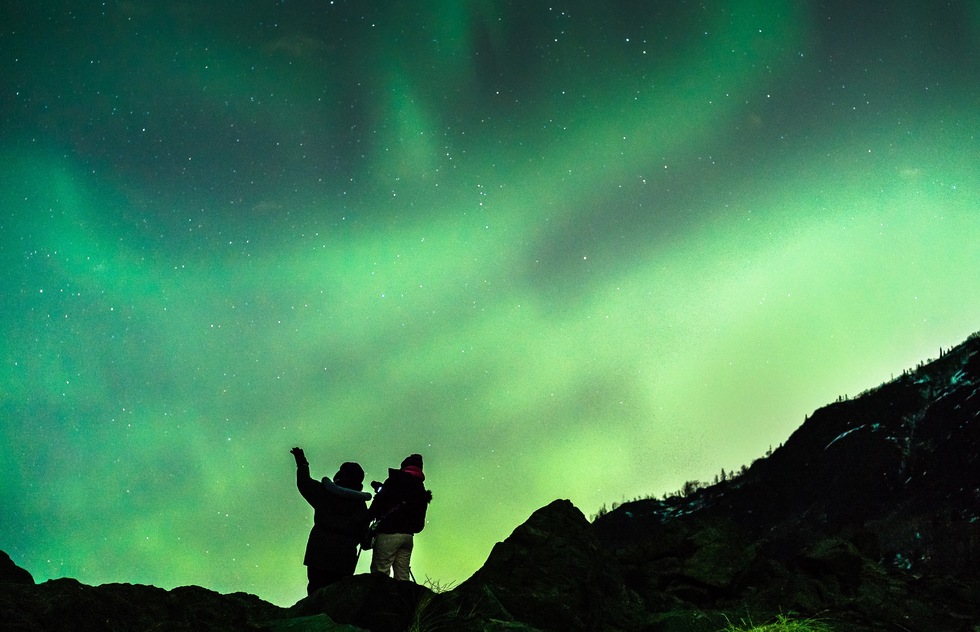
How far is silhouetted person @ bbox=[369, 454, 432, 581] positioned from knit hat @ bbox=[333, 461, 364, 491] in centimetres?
24

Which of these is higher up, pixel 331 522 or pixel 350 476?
pixel 350 476

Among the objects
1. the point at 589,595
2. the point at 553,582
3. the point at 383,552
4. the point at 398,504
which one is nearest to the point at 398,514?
the point at 398,504

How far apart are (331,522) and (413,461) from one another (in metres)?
1.43

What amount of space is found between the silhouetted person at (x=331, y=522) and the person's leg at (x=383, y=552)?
12.3 inches

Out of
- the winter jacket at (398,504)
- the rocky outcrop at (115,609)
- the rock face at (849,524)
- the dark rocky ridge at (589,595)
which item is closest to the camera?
the rocky outcrop at (115,609)

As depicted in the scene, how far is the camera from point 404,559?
33.6 ft

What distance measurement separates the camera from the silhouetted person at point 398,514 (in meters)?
10.0

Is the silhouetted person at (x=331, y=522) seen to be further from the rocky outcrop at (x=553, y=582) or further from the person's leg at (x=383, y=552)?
the rocky outcrop at (x=553, y=582)

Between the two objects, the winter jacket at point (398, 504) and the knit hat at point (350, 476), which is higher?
the knit hat at point (350, 476)

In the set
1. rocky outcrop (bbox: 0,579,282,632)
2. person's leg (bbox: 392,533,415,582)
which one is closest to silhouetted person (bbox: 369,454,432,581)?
person's leg (bbox: 392,533,415,582)

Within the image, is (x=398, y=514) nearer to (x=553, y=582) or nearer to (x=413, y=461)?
(x=413, y=461)

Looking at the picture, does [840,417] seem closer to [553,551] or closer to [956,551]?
[956,551]

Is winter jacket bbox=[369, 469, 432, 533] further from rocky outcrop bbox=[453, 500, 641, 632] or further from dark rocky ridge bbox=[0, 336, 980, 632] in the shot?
rocky outcrop bbox=[453, 500, 641, 632]

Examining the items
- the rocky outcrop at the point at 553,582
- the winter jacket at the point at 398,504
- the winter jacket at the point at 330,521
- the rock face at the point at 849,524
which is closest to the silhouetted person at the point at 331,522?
the winter jacket at the point at 330,521
